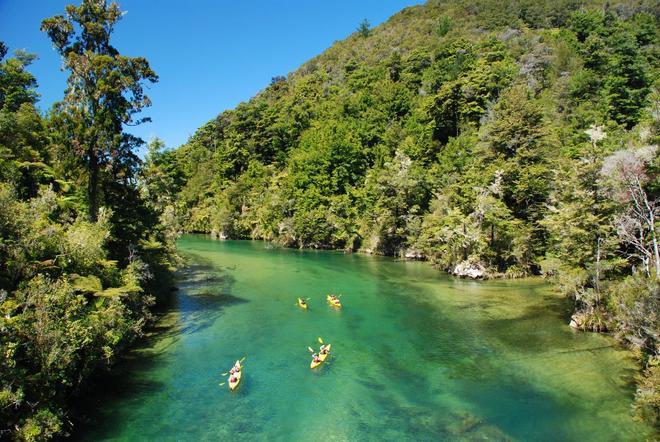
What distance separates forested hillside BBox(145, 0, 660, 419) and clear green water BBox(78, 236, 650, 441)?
251 cm

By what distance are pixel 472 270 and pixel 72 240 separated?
3328 cm

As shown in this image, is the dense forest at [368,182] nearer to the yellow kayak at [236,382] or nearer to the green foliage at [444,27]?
the green foliage at [444,27]

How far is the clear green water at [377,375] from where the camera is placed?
1391 centimetres

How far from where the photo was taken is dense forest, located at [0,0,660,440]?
14562mm

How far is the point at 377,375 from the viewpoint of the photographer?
18234 millimetres

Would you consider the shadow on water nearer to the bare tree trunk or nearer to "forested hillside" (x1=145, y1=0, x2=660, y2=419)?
"forested hillside" (x1=145, y1=0, x2=660, y2=419)

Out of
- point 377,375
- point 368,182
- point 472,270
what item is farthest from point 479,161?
point 377,375

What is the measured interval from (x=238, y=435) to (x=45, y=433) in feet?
18.1

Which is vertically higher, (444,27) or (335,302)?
(444,27)

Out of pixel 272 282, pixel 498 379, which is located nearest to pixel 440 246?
pixel 272 282

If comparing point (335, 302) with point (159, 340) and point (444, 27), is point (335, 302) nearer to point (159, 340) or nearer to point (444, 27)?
point (159, 340)

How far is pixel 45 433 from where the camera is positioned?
1121cm

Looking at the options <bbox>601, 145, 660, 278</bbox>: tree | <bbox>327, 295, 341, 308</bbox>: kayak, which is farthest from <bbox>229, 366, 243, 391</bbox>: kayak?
<bbox>601, 145, 660, 278</bbox>: tree

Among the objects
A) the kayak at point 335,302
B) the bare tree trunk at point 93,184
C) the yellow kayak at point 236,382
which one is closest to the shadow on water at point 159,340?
the yellow kayak at point 236,382
